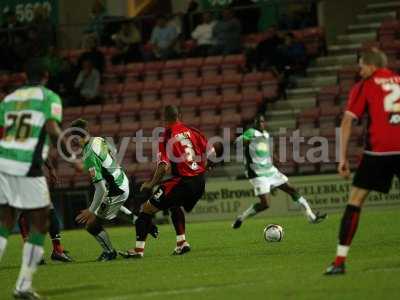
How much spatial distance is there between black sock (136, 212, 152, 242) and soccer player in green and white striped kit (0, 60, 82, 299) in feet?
15.3

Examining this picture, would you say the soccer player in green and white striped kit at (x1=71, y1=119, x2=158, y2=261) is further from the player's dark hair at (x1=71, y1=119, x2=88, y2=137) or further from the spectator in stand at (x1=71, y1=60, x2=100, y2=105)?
the spectator in stand at (x1=71, y1=60, x2=100, y2=105)

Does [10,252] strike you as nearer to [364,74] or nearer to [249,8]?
[364,74]

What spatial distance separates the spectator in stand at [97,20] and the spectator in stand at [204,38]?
110 inches

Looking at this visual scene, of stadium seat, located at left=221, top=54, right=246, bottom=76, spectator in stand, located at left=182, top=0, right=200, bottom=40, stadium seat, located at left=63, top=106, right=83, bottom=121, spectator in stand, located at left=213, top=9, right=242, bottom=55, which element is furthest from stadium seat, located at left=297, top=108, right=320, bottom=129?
stadium seat, located at left=63, top=106, right=83, bottom=121

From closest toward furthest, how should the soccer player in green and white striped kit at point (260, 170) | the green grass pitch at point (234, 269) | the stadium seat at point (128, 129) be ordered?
the green grass pitch at point (234, 269) → the soccer player in green and white striped kit at point (260, 170) → the stadium seat at point (128, 129)

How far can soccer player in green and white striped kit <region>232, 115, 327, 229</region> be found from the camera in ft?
66.5

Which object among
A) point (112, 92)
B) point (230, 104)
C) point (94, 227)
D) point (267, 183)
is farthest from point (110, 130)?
point (94, 227)

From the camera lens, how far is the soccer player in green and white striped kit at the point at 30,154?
398 inches

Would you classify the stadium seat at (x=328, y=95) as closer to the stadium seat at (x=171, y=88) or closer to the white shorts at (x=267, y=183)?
the stadium seat at (x=171, y=88)

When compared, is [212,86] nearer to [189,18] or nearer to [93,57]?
[189,18]

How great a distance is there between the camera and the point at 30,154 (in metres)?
10.2

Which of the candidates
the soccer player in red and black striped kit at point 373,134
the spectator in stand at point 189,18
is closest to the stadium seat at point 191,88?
the spectator in stand at point 189,18

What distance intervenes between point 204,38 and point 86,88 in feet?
11.0

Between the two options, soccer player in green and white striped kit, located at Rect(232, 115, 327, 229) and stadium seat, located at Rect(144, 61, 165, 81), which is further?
stadium seat, located at Rect(144, 61, 165, 81)
